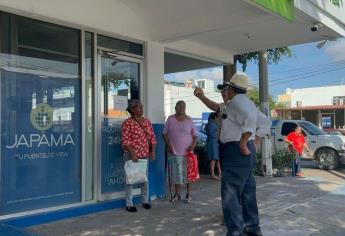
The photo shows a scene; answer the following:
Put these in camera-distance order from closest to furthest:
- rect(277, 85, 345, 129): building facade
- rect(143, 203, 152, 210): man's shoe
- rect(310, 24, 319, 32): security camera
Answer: rect(143, 203, 152, 210): man's shoe < rect(310, 24, 319, 32): security camera < rect(277, 85, 345, 129): building facade

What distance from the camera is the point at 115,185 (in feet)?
25.2

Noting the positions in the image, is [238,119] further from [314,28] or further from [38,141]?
[314,28]

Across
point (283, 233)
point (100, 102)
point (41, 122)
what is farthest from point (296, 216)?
point (41, 122)

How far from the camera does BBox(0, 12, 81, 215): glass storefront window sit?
20.1 ft

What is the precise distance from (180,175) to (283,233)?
2.29m

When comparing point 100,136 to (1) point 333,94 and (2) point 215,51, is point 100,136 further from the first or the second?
(1) point 333,94

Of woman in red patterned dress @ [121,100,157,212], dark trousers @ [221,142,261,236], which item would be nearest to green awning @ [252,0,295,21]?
dark trousers @ [221,142,261,236]

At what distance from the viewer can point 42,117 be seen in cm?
652

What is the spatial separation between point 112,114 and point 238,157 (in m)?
2.98

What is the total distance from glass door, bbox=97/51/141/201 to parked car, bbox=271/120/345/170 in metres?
8.59

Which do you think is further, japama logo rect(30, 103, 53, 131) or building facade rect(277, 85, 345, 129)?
building facade rect(277, 85, 345, 129)

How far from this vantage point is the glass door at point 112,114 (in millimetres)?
7461

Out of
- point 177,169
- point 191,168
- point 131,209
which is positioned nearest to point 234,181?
point 131,209

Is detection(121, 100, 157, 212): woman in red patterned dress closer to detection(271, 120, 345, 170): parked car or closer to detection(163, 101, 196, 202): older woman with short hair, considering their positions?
detection(163, 101, 196, 202): older woman with short hair
